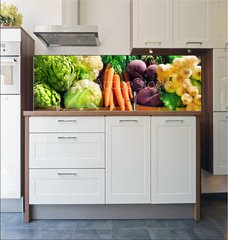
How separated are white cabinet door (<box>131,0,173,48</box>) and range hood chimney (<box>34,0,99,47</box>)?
1.08ft

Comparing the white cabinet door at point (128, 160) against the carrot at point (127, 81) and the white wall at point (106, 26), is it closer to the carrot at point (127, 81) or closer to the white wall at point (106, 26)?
the carrot at point (127, 81)

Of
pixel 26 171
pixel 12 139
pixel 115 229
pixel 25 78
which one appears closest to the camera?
pixel 115 229

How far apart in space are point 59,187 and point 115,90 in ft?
3.10

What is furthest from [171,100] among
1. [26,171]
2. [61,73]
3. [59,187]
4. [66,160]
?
[26,171]

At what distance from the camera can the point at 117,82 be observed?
104 inches

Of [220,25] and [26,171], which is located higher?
[220,25]

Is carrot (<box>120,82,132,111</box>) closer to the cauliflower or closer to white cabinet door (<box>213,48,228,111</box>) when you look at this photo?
the cauliflower

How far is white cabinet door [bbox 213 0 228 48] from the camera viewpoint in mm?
2410

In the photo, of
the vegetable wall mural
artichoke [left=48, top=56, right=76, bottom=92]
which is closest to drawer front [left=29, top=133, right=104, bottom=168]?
the vegetable wall mural

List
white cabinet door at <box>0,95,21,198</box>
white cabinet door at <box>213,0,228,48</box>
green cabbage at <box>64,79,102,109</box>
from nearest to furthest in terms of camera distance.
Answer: white cabinet door at <box>0,95,21,198</box>
white cabinet door at <box>213,0,228,48</box>
green cabbage at <box>64,79,102,109</box>

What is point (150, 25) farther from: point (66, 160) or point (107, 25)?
point (66, 160)

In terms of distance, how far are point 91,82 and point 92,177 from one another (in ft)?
2.81

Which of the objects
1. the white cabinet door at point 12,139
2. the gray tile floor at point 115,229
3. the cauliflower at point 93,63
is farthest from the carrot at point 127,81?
the gray tile floor at point 115,229

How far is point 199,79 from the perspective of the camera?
2.65 meters
